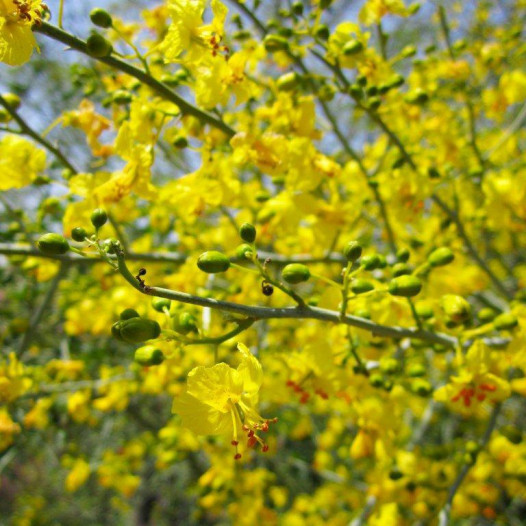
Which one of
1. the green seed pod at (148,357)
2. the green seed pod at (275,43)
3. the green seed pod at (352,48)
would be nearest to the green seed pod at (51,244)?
the green seed pod at (148,357)

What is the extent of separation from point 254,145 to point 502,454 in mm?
2486

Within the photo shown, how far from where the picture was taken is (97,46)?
50.5 inches

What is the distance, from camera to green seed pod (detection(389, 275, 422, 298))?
4.17 ft

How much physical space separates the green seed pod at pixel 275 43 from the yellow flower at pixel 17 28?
871 mm

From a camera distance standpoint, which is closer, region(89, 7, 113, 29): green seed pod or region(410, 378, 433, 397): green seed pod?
region(89, 7, 113, 29): green seed pod

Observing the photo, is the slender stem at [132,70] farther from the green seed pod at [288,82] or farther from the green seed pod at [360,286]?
the green seed pod at [360,286]

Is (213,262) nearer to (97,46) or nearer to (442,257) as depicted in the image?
(97,46)

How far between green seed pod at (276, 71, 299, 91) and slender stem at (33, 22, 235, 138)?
0.95 ft

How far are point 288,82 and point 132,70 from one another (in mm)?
692

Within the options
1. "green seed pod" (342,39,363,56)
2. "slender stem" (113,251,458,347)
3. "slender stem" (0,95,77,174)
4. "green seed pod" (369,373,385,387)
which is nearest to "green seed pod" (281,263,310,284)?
"slender stem" (113,251,458,347)

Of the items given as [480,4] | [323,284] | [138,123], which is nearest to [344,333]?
[323,284]

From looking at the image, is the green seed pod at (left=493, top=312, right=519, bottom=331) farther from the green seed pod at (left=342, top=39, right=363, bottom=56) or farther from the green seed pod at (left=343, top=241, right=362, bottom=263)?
the green seed pod at (left=342, top=39, right=363, bottom=56)

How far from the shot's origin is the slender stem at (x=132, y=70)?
127 centimetres

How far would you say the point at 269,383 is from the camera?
198cm
